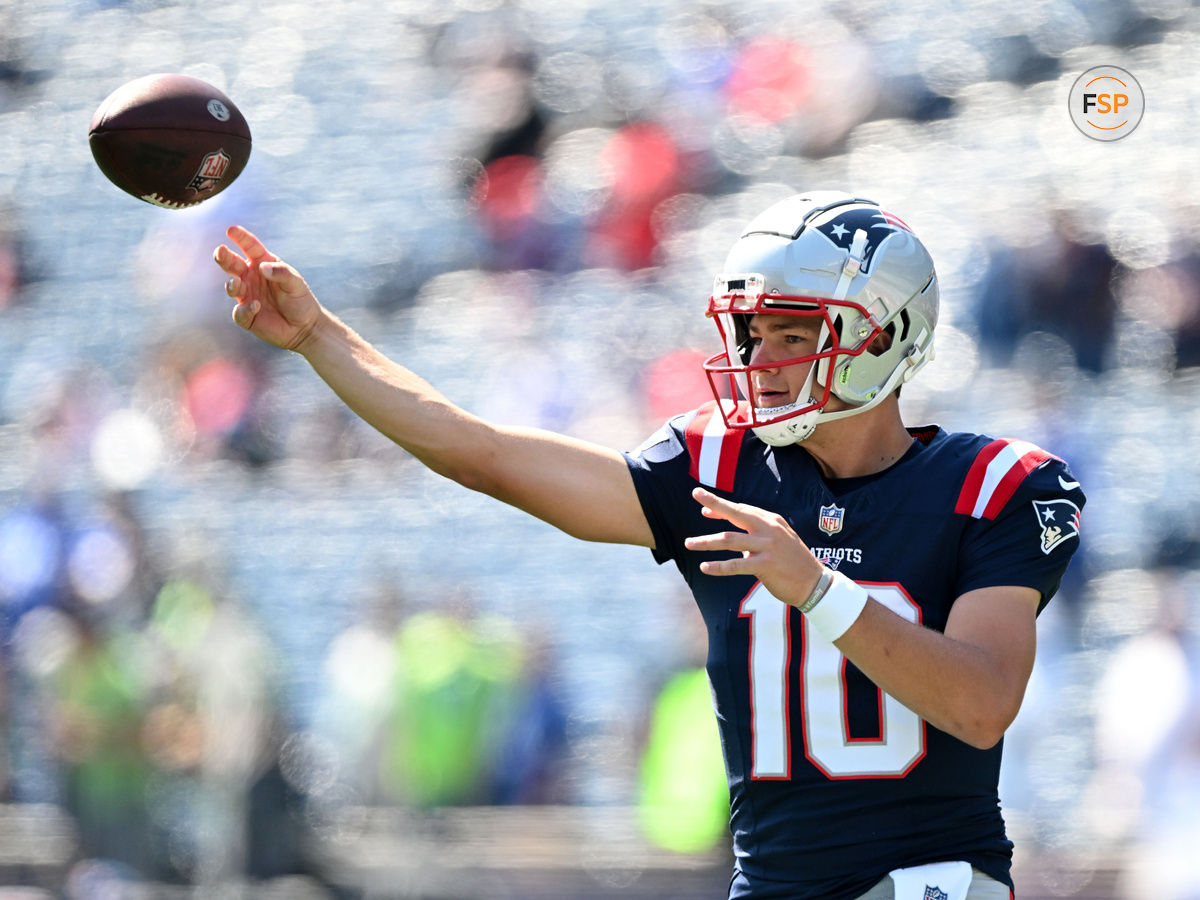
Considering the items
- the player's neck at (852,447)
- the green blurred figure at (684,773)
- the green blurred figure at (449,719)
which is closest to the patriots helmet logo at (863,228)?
the player's neck at (852,447)

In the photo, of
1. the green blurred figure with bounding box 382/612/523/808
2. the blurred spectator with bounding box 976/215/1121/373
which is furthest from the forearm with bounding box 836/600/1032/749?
the blurred spectator with bounding box 976/215/1121/373

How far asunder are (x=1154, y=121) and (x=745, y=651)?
5.44 m

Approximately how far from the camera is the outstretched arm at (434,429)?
2664 mm

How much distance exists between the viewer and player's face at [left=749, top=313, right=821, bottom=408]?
2.69m

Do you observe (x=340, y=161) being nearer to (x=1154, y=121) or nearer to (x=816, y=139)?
(x=816, y=139)

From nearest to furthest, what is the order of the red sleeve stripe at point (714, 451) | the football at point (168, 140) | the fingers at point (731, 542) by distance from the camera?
the fingers at point (731, 542) → the red sleeve stripe at point (714, 451) → the football at point (168, 140)

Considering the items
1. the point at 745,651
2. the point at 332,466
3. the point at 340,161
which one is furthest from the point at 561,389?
the point at 745,651

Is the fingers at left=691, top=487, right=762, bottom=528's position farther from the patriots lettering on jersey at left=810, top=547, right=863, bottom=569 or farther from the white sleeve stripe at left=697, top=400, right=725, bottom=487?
the white sleeve stripe at left=697, top=400, right=725, bottom=487

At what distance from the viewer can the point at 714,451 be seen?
9.17 ft

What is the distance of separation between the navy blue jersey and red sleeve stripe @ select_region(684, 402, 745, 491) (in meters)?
0.09

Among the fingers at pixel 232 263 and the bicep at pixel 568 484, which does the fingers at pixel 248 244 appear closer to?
the fingers at pixel 232 263

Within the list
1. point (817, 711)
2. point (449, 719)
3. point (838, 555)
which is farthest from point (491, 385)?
point (817, 711)

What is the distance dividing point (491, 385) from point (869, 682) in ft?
16.9

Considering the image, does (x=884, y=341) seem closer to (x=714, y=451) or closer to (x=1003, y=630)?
(x=714, y=451)
